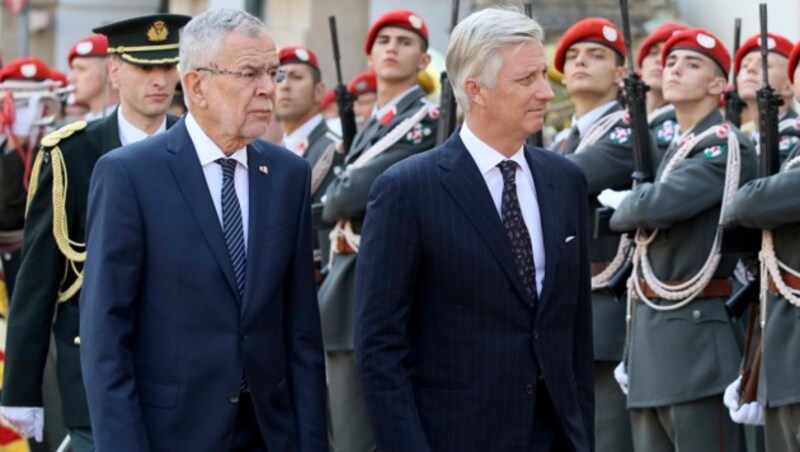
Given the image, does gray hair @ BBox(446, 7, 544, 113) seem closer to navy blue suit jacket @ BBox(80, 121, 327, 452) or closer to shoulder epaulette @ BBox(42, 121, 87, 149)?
navy blue suit jacket @ BBox(80, 121, 327, 452)

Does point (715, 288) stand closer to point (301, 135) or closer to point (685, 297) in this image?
point (685, 297)

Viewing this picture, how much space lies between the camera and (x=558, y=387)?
5.58 metres

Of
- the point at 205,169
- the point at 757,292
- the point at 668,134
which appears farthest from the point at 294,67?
the point at 205,169

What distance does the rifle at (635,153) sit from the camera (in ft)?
28.1

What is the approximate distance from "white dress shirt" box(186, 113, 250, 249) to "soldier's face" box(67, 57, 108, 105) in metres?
6.92

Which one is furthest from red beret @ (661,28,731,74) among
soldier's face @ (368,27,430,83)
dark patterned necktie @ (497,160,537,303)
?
dark patterned necktie @ (497,160,537,303)

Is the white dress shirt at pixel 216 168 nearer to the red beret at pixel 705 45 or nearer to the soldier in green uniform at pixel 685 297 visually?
the soldier in green uniform at pixel 685 297

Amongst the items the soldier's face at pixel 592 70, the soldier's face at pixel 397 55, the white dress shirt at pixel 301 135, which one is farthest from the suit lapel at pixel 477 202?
the white dress shirt at pixel 301 135

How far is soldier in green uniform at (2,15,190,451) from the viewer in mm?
6504

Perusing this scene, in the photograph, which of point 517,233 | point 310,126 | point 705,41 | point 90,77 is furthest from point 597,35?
point 90,77

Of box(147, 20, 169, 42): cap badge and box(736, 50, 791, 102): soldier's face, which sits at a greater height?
box(147, 20, 169, 42): cap badge

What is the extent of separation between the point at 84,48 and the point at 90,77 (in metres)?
0.18

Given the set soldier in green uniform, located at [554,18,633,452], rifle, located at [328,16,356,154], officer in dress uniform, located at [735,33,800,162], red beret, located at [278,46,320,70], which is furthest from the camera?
red beret, located at [278,46,320,70]

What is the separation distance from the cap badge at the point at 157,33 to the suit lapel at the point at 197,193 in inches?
58.5
